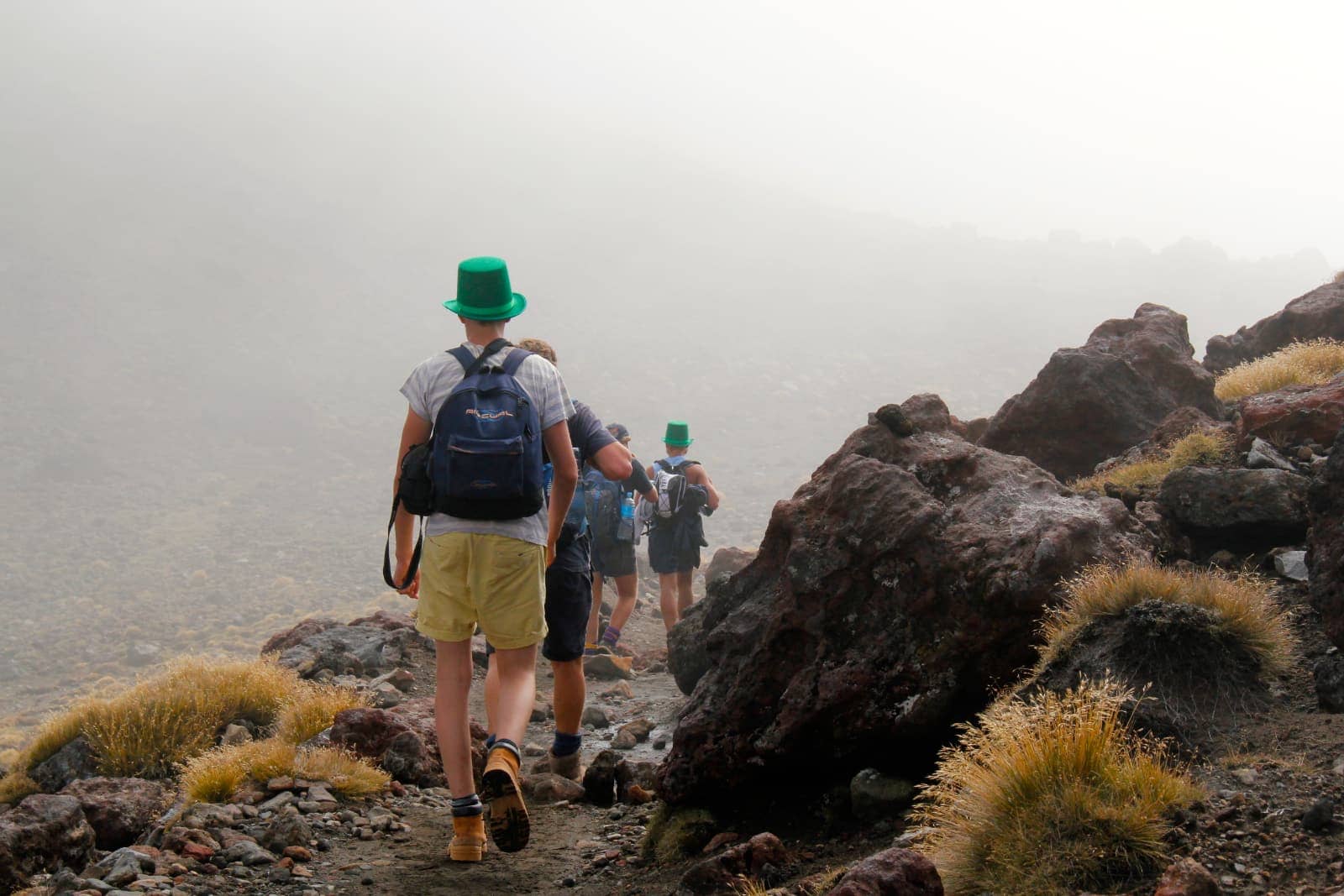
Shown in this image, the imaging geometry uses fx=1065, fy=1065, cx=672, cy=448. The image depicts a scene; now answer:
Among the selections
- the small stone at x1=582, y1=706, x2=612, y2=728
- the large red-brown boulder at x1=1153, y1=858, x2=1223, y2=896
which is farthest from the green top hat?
the small stone at x1=582, y1=706, x2=612, y2=728

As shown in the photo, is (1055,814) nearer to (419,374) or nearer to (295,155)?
(419,374)

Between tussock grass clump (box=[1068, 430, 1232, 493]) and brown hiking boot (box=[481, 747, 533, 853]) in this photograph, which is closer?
brown hiking boot (box=[481, 747, 533, 853])

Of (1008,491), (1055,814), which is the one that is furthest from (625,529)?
(1055,814)

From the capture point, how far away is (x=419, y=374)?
4359 millimetres

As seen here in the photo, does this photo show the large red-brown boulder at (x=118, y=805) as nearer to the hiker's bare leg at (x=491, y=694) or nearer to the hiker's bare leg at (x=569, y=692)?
the hiker's bare leg at (x=491, y=694)

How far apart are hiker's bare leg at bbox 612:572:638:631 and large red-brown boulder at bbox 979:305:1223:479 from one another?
12.4ft

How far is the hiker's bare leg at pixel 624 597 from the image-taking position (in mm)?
10531

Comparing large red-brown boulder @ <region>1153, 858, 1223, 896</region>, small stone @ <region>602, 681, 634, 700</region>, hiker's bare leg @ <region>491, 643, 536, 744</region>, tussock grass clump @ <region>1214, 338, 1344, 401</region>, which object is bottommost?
small stone @ <region>602, 681, 634, 700</region>

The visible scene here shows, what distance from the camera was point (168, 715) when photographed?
7023mm

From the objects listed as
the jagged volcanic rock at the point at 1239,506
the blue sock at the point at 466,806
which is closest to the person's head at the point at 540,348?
the blue sock at the point at 466,806

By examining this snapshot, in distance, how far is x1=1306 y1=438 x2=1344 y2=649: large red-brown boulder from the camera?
4191mm

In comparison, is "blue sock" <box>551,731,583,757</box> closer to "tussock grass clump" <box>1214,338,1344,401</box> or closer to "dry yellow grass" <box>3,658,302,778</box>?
"dry yellow grass" <box>3,658,302,778</box>

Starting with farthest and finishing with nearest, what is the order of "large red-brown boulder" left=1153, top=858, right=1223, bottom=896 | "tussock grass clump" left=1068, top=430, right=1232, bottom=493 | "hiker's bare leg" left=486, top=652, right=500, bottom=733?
"tussock grass clump" left=1068, top=430, right=1232, bottom=493 < "hiker's bare leg" left=486, top=652, right=500, bottom=733 < "large red-brown boulder" left=1153, top=858, right=1223, bottom=896

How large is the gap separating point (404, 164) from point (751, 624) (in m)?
118
